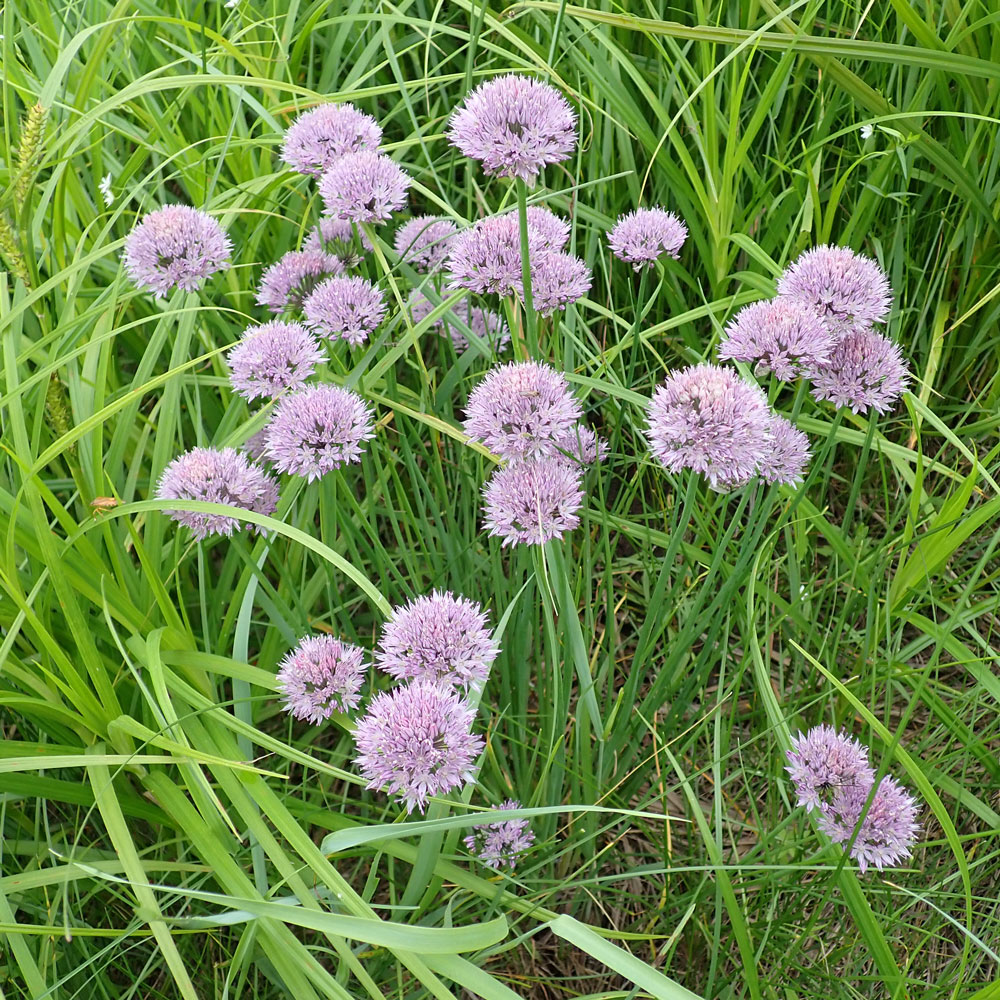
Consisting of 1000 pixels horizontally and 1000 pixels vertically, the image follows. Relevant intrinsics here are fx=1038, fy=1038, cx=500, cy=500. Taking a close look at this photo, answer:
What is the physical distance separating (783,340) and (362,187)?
0.69m

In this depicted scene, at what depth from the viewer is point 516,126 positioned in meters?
1.46

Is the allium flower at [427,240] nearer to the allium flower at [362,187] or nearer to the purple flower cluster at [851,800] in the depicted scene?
the allium flower at [362,187]

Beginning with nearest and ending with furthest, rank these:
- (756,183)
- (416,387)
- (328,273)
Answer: (328,273), (756,183), (416,387)

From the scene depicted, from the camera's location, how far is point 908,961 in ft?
4.96

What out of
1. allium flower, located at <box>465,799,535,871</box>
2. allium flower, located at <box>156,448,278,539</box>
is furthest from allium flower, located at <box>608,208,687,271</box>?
allium flower, located at <box>465,799,535,871</box>

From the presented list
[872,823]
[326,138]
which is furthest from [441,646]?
[326,138]

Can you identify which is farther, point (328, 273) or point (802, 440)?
point (328, 273)

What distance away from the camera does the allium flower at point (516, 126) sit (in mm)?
1460

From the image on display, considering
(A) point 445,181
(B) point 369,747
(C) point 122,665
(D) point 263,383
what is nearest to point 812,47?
(A) point 445,181

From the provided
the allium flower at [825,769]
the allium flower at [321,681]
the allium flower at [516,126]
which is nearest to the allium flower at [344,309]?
the allium flower at [516,126]

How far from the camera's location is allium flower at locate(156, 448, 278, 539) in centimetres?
149

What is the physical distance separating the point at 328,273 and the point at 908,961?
1433mm

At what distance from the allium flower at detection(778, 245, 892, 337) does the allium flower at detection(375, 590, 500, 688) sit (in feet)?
2.17

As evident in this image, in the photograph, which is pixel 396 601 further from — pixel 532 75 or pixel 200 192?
pixel 532 75
